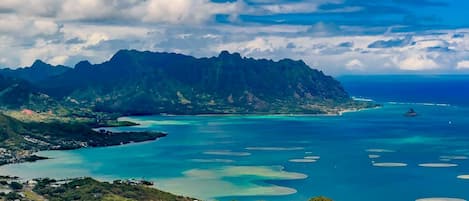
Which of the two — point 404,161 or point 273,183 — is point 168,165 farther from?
point 404,161

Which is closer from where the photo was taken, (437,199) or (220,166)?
(437,199)

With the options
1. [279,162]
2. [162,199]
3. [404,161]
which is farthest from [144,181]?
[404,161]

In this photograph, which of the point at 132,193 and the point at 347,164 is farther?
the point at 347,164

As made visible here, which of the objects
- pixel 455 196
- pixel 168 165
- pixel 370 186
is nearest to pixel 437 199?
pixel 455 196

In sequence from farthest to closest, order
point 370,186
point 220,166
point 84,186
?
point 220,166
point 370,186
point 84,186

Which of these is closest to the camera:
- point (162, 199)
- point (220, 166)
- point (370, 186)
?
point (162, 199)

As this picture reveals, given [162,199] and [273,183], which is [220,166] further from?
[162,199]
